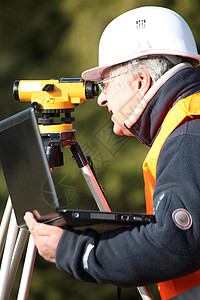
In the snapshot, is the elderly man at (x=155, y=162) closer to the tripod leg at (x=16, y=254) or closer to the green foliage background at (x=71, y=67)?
the tripod leg at (x=16, y=254)

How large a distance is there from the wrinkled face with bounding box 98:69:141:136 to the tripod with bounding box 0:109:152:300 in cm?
46

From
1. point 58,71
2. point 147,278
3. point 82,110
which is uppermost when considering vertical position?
point 58,71

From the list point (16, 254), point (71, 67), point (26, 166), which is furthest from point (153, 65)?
point (71, 67)

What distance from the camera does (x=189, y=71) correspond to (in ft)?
4.68

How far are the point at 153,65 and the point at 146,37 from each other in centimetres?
11

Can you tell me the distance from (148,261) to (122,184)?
1.96 m

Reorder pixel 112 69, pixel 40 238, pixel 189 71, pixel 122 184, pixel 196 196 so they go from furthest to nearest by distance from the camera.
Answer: pixel 122 184
pixel 112 69
pixel 189 71
pixel 40 238
pixel 196 196

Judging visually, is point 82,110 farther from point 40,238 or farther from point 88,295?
point 40,238

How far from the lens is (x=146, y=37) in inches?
59.1

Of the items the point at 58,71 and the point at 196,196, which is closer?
the point at 196,196

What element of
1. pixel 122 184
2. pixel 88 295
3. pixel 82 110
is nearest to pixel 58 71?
pixel 82 110

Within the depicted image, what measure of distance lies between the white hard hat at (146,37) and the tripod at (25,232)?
58cm

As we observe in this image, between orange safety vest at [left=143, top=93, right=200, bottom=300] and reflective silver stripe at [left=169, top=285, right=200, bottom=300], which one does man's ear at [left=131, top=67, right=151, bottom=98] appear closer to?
orange safety vest at [left=143, top=93, right=200, bottom=300]

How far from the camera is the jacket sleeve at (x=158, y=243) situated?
1.12 meters
